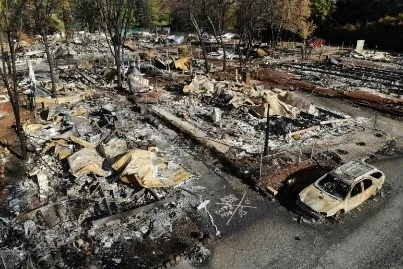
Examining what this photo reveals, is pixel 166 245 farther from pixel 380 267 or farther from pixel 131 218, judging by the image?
pixel 380 267

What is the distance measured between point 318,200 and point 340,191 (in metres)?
0.93

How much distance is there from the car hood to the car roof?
867 mm

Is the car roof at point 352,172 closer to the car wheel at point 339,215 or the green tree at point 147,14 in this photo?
the car wheel at point 339,215

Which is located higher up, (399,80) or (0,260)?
(399,80)

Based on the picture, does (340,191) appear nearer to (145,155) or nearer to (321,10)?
(145,155)

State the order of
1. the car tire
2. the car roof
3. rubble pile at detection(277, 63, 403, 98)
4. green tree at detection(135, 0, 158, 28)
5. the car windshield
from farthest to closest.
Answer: green tree at detection(135, 0, 158, 28) → rubble pile at detection(277, 63, 403, 98) → the car roof → the car windshield → the car tire

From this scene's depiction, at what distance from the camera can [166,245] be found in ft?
34.0

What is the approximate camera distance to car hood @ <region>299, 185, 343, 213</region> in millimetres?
11328

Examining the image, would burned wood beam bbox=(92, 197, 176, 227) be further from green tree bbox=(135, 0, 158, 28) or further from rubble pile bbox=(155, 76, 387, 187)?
green tree bbox=(135, 0, 158, 28)

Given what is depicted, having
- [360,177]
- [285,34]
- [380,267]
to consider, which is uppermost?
[285,34]

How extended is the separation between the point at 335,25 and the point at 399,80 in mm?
23128

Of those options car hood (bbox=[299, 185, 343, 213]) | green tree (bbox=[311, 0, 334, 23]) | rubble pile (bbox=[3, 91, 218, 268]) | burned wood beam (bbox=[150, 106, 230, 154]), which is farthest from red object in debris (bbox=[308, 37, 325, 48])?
car hood (bbox=[299, 185, 343, 213])

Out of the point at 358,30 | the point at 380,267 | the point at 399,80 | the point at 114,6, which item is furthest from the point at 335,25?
the point at 380,267

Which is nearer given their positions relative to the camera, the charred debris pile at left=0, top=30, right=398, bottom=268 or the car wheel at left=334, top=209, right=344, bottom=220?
the charred debris pile at left=0, top=30, right=398, bottom=268
